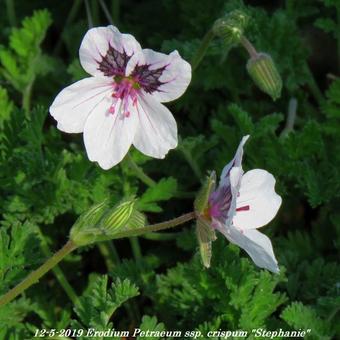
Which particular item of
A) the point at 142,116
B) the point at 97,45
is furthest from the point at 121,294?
the point at 97,45

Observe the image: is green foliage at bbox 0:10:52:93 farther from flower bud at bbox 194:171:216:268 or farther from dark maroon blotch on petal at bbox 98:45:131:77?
flower bud at bbox 194:171:216:268

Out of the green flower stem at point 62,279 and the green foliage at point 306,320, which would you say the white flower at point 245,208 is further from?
the green flower stem at point 62,279

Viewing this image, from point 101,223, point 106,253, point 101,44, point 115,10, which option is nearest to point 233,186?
point 101,223

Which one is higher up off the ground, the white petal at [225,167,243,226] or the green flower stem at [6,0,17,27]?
the green flower stem at [6,0,17,27]

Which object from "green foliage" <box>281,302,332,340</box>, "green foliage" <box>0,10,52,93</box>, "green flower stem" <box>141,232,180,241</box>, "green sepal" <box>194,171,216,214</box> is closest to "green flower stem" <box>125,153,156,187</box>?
"green flower stem" <box>141,232,180,241</box>

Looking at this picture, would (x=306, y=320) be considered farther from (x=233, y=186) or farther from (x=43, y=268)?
(x=43, y=268)

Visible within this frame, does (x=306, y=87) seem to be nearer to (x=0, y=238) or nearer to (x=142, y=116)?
(x=142, y=116)
